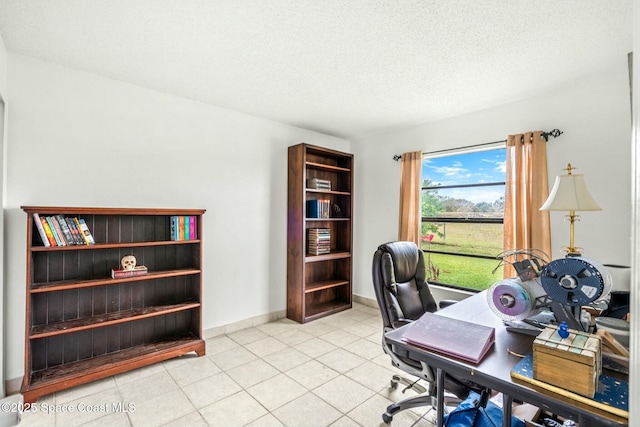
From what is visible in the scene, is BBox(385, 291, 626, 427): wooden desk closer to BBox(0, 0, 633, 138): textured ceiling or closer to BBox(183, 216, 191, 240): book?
BBox(0, 0, 633, 138): textured ceiling

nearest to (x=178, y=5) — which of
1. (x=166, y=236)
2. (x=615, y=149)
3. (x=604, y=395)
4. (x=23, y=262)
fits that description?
(x=166, y=236)

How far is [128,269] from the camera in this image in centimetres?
249

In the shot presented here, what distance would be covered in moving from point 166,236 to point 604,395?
9.87ft

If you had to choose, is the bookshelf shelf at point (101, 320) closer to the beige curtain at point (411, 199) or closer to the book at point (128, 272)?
the book at point (128, 272)

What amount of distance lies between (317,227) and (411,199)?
4.27ft

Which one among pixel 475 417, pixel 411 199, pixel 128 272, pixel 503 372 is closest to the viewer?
pixel 503 372

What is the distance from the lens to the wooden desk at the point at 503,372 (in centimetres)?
92

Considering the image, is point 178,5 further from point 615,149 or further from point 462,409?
point 615,149

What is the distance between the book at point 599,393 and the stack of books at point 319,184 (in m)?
3.05

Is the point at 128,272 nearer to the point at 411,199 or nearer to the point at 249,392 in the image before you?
the point at 249,392

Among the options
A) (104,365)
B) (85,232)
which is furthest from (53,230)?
(104,365)

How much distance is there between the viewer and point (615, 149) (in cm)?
247

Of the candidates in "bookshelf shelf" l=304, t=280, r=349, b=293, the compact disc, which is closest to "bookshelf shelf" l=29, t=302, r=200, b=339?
"bookshelf shelf" l=304, t=280, r=349, b=293

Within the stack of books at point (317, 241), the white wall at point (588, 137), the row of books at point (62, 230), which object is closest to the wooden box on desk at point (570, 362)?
the white wall at point (588, 137)
